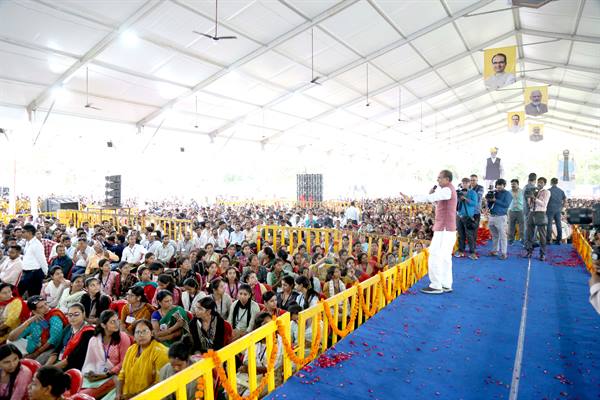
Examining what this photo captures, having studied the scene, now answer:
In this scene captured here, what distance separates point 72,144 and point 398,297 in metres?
15.9

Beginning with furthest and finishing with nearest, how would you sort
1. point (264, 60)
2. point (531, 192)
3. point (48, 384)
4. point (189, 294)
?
point (264, 60), point (531, 192), point (189, 294), point (48, 384)

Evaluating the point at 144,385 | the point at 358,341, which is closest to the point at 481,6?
the point at 358,341

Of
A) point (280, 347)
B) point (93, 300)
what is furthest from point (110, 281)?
point (280, 347)

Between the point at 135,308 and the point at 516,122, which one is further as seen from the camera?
the point at 516,122

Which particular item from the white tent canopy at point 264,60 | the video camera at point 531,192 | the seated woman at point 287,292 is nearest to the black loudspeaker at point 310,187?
the white tent canopy at point 264,60

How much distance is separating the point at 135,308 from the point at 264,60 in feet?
28.1

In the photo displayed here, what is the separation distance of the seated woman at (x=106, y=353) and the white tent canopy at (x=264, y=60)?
264 inches

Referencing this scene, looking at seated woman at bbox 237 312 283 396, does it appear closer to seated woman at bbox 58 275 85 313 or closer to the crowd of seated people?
the crowd of seated people

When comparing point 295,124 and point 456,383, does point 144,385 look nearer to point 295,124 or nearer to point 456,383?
point 456,383

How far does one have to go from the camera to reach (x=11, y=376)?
2.48 m

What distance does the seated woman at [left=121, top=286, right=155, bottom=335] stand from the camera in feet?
12.3

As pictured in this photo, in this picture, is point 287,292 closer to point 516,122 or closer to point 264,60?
→ point 264,60

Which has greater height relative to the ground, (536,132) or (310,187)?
(536,132)

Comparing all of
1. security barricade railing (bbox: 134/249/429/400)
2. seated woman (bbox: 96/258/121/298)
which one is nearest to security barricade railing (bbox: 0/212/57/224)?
seated woman (bbox: 96/258/121/298)
